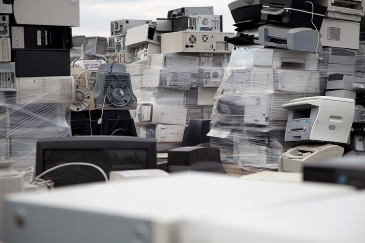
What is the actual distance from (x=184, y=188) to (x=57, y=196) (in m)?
0.17

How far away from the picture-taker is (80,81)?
5.42 m

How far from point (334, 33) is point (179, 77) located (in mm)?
1901

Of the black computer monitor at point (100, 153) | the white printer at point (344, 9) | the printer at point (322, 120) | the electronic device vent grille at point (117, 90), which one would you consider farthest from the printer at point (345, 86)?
the black computer monitor at point (100, 153)

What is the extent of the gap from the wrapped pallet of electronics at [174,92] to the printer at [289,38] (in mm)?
1620

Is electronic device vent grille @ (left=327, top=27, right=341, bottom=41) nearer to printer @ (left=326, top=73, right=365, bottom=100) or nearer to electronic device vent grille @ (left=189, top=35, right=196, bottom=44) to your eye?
printer @ (left=326, top=73, right=365, bottom=100)

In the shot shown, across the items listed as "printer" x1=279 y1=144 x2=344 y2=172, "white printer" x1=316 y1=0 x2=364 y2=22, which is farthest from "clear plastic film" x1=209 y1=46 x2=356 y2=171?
"white printer" x1=316 y1=0 x2=364 y2=22

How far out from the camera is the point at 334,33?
19.0 ft

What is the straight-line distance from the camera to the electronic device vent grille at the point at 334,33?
5750 mm

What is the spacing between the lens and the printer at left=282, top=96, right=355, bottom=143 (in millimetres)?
4836

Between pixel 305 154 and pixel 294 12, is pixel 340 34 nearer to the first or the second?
pixel 294 12

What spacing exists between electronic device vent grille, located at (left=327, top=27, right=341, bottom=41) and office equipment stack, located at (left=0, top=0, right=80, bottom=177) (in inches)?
98.1

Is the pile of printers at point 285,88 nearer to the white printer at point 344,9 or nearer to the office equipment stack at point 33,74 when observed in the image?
the white printer at point 344,9

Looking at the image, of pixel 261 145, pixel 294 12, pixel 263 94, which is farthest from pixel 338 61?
pixel 261 145

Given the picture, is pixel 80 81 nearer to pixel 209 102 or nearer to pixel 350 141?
pixel 209 102
